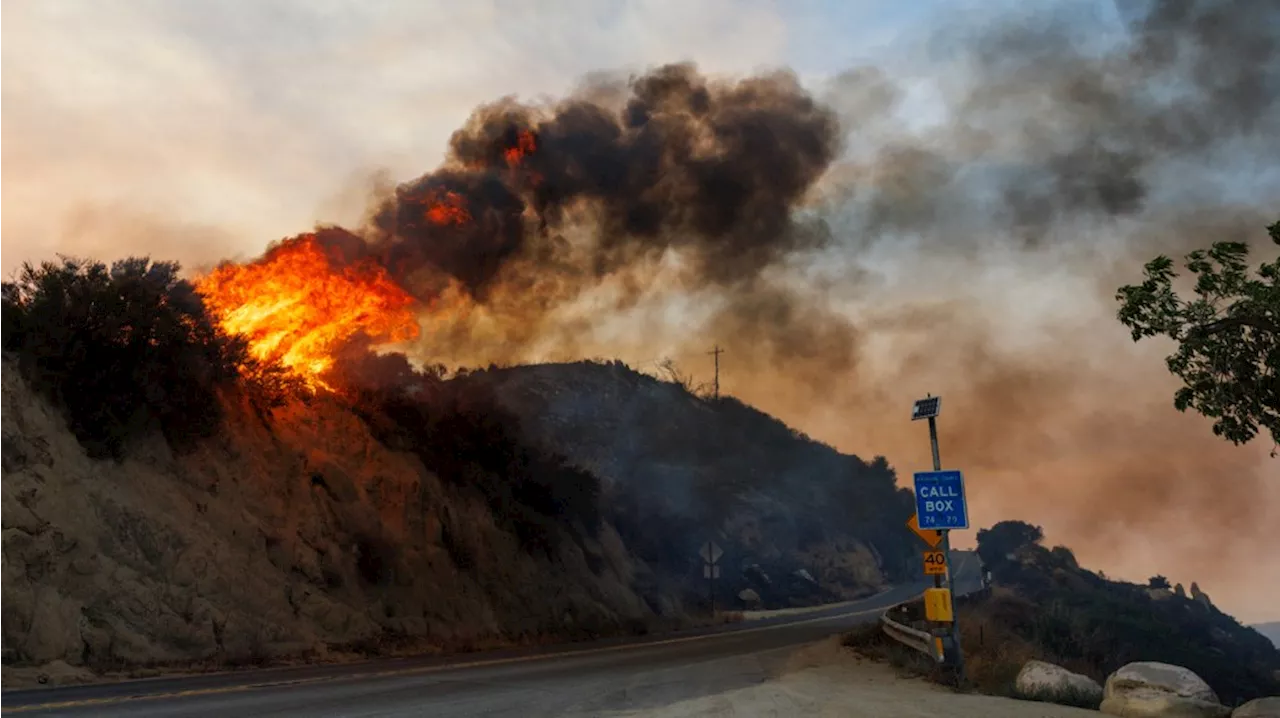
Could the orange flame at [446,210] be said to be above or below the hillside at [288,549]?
above

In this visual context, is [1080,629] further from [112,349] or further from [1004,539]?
[1004,539]

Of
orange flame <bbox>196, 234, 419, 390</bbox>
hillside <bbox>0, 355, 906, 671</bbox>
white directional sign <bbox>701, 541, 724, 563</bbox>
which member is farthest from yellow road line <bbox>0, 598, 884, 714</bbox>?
white directional sign <bbox>701, 541, 724, 563</bbox>

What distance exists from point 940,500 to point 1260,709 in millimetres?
5695

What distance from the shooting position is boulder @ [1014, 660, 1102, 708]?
12.2m

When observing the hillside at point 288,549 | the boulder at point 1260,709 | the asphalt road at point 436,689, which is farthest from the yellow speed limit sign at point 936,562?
the hillside at point 288,549

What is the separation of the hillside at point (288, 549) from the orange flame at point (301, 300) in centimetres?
242

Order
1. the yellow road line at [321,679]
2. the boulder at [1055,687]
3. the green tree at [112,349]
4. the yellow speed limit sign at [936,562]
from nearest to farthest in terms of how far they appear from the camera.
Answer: the yellow road line at [321,679] < the boulder at [1055,687] < the yellow speed limit sign at [936,562] < the green tree at [112,349]

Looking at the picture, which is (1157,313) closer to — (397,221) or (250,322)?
(397,221)

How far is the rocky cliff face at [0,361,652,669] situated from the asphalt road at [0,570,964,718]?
3.00m

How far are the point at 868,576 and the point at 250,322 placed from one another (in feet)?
217

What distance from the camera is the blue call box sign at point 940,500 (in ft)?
49.0

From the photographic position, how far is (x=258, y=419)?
2500cm

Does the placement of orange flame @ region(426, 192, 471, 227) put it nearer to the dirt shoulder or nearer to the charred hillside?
the charred hillside

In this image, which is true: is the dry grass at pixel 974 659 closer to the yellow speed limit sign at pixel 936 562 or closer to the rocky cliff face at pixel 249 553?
the yellow speed limit sign at pixel 936 562
